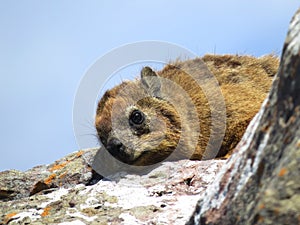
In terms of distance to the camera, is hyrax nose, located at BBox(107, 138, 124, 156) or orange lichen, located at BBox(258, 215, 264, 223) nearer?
orange lichen, located at BBox(258, 215, 264, 223)

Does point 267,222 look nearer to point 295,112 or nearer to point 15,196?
point 295,112

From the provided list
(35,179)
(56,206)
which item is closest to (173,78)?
(35,179)

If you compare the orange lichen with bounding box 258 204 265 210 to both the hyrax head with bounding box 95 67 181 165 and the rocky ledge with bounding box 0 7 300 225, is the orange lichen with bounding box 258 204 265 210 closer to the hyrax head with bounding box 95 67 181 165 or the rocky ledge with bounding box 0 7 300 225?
the rocky ledge with bounding box 0 7 300 225

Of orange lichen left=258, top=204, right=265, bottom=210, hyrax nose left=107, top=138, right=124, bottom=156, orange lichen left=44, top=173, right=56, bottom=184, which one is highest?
orange lichen left=44, top=173, right=56, bottom=184

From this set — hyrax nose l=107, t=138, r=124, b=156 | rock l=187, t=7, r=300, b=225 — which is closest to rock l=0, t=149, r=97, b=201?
hyrax nose l=107, t=138, r=124, b=156

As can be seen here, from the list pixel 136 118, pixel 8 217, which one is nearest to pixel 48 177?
pixel 136 118

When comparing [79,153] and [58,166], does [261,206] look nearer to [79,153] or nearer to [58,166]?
[58,166]

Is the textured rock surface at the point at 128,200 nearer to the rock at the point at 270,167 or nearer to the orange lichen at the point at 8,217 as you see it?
the orange lichen at the point at 8,217
